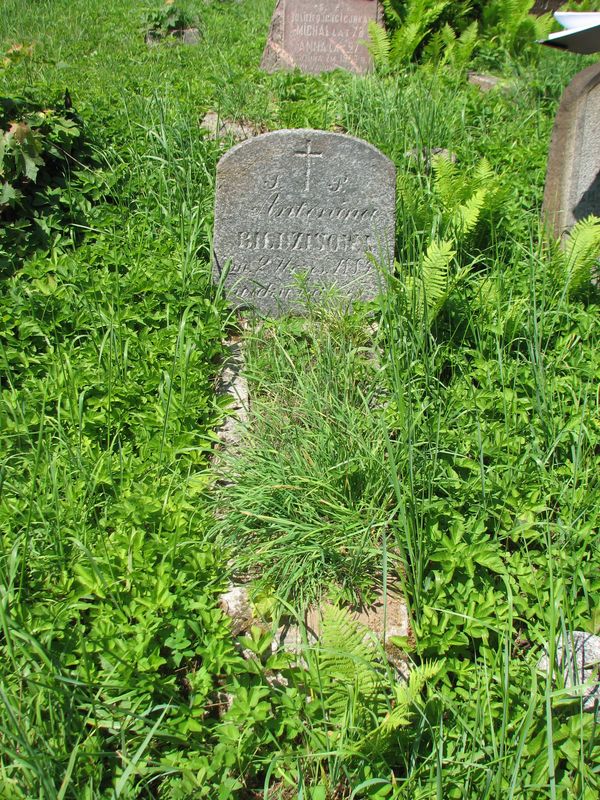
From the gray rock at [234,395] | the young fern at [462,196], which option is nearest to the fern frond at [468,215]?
the young fern at [462,196]

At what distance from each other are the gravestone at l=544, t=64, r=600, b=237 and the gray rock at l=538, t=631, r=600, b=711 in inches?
95.9

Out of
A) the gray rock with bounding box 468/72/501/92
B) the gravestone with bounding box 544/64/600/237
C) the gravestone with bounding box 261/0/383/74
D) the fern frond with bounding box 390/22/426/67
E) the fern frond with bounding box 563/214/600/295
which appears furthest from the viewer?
the gravestone with bounding box 261/0/383/74

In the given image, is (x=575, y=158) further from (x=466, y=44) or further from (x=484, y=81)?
(x=466, y=44)

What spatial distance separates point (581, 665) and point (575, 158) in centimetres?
274

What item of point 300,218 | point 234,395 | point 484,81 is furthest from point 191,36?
point 234,395

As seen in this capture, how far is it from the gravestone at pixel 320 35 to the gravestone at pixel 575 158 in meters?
2.93

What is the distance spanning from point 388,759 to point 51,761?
83 cm

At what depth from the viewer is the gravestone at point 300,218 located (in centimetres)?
340

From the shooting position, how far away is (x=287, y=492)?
2.52 meters

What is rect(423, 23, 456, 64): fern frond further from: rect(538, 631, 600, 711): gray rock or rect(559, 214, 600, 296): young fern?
rect(538, 631, 600, 711): gray rock

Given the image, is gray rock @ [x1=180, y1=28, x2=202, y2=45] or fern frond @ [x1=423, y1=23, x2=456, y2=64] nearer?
fern frond @ [x1=423, y1=23, x2=456, y2=64]

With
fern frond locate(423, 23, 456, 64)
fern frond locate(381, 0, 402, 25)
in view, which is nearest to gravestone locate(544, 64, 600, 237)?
fern frond locate(423, 23, 456, 64)

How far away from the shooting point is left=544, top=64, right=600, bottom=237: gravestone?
3.69 meters

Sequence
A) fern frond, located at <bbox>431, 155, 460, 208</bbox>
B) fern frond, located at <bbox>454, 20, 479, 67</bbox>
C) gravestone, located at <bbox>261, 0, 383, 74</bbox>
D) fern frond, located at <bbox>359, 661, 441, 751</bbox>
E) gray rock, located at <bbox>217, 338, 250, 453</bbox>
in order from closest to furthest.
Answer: fern frond, located at <bbox>359, 661, 441, 751</bbox> < gray rock, located at <bbox>217, 338, 250, 453</bbox> < fern frond, located at <bbox>431, 155, 460, 208</bbox> < fern frond, located at <bbox>454, 20, 479, 67</bbox> < gravestone, located at <bbox>261, 0, 383, 74</bbox>
